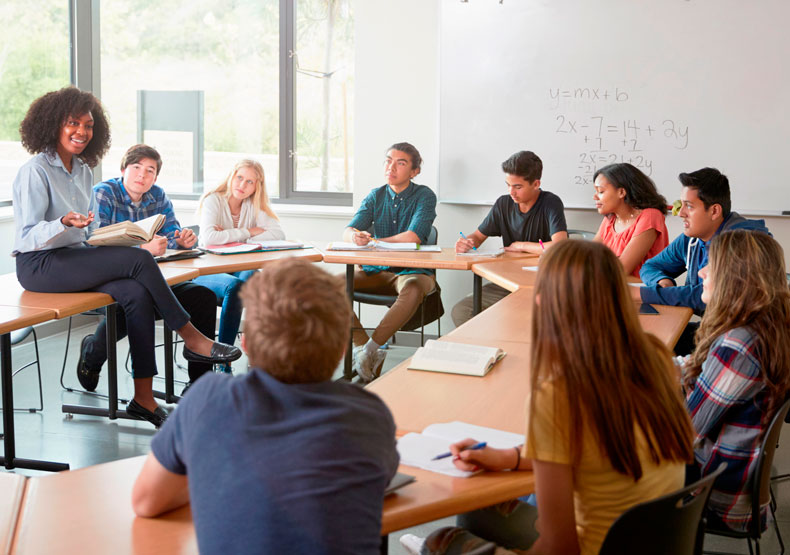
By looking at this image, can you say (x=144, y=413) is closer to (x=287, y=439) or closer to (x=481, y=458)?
(x=481, y=458)

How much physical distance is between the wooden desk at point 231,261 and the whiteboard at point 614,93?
1.32 m

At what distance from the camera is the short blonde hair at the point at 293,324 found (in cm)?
117

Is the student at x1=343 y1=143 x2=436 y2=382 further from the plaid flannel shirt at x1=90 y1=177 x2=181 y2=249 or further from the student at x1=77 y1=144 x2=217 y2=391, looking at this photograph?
the plaid flannel shirt at x1=90 y1=177 x2=181 y2=249

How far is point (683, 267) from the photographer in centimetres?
359

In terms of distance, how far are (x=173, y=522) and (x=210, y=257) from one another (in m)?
2.89

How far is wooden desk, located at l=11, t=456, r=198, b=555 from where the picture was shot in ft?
4.19

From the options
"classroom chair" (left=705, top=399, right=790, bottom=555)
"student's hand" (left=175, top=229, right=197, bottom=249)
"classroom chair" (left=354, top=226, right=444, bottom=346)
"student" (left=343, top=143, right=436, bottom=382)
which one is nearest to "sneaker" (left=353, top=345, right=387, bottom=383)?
"student" (left=343, top=143, right=436, bottom=382)

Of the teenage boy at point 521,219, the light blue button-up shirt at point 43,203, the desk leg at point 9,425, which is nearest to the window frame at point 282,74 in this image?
the teenage boy at point 521,219

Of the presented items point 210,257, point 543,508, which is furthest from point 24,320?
point 543,508

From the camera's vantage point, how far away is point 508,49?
4.97 metres

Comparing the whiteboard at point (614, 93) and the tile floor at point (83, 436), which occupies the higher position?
the whiteboard at point (614, 93)

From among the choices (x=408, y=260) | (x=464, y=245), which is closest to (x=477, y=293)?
(x=464, y=245)

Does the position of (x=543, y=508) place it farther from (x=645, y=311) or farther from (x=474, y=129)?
(x=474, y=129)

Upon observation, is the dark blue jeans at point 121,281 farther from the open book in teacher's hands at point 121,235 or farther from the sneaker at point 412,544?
the sneaker at point 412,544
